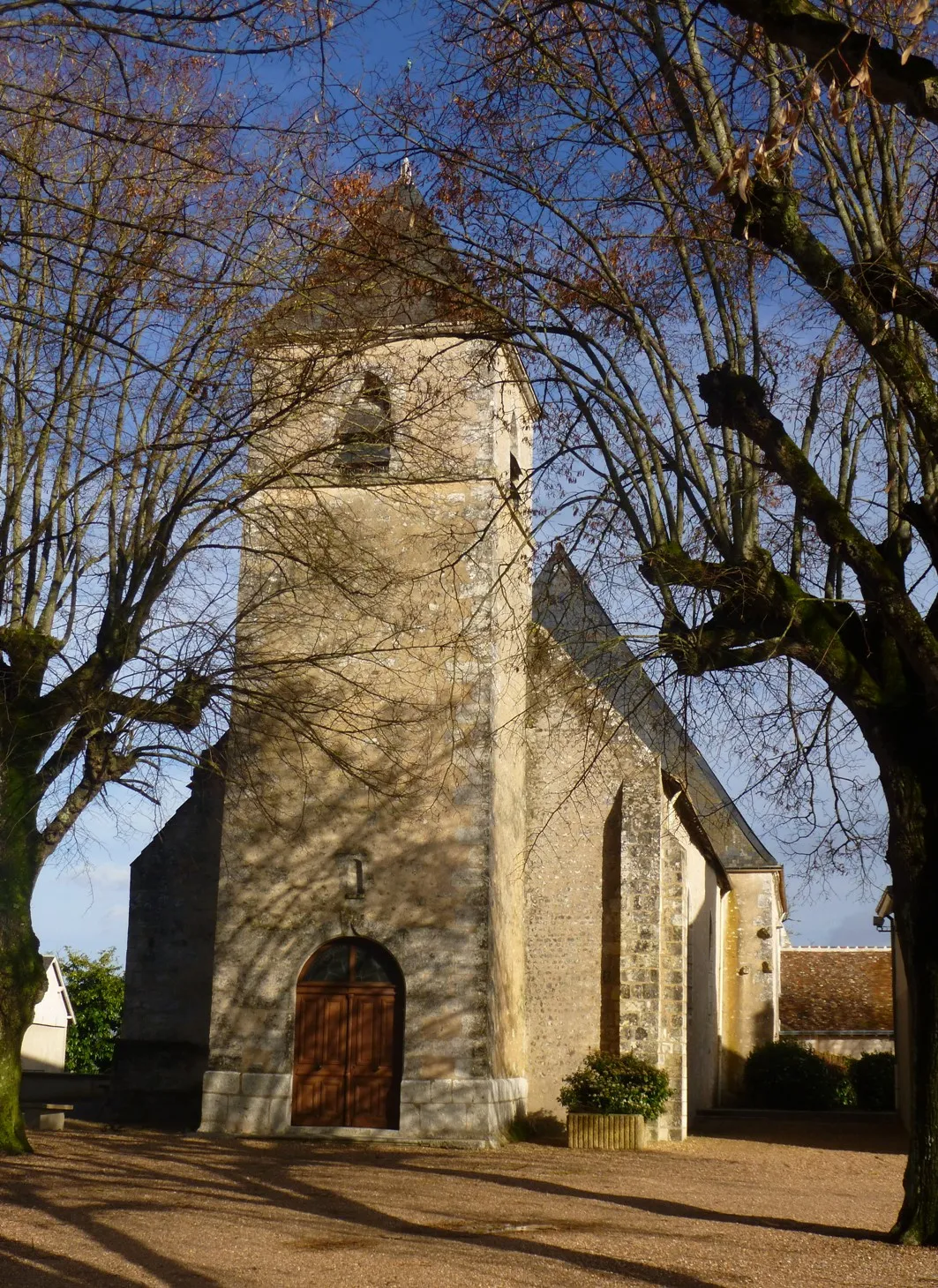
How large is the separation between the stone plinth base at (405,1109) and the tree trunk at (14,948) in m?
3.68

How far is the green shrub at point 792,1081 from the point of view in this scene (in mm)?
26328

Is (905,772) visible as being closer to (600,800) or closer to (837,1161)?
(837,1161)

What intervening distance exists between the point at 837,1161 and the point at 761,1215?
605cm

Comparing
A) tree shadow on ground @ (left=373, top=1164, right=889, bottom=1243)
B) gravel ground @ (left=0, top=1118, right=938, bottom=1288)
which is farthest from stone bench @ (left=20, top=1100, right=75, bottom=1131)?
tree shadow on ground @ (left=373, top=1164, right=889, bottom=1243)

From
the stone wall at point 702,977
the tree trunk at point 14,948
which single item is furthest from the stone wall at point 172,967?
the stone wall at point 702,977

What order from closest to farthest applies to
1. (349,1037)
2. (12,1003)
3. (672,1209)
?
(672,1209), (12,1003), (349,1037)

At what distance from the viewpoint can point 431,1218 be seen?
9.08 meters

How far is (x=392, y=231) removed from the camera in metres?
8.55

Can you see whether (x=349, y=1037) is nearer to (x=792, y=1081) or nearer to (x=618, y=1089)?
(x=618, y=1089)

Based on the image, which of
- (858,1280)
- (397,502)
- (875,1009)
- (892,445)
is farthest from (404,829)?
(875,1009)

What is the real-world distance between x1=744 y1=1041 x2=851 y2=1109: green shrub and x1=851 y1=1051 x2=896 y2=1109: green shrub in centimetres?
59

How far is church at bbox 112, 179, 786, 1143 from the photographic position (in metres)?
15.4

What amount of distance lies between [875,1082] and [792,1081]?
160cm

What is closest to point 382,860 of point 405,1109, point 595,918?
point 405,1109
